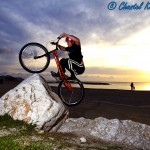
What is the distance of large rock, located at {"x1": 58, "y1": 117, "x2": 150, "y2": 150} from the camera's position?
42.9 feet

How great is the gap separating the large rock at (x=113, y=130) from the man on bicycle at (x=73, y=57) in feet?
8.44

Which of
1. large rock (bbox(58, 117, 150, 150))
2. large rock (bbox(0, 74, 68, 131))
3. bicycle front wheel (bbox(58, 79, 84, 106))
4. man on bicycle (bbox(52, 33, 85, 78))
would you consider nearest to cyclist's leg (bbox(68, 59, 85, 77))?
man on bicycle (bbox(52, 33, 85, 78))

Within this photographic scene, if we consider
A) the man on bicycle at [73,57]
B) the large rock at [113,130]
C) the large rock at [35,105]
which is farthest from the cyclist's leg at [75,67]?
the large rock at [113,130]

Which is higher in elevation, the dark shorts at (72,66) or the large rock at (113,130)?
the dark shorts at (72,66)

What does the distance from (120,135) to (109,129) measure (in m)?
0.53

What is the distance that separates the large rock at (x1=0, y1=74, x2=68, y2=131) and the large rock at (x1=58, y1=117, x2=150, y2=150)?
2.40 ft

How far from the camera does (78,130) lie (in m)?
13.7

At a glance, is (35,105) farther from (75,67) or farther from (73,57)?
(73,57)

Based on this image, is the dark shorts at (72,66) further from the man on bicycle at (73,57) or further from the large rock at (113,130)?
the large rock at (113,130)

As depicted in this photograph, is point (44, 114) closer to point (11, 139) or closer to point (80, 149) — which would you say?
point (11, 139)

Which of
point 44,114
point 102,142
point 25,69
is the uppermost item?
point 25,69

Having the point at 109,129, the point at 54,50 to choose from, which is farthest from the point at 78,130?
the point at 54,50

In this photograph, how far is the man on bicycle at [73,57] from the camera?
40.0 ft

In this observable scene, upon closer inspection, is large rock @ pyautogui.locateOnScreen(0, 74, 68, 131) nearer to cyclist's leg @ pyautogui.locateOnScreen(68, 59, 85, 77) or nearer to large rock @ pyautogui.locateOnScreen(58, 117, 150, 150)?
large rock @ pyautogui.locateOnScreen(58, 117, 150, 150)
